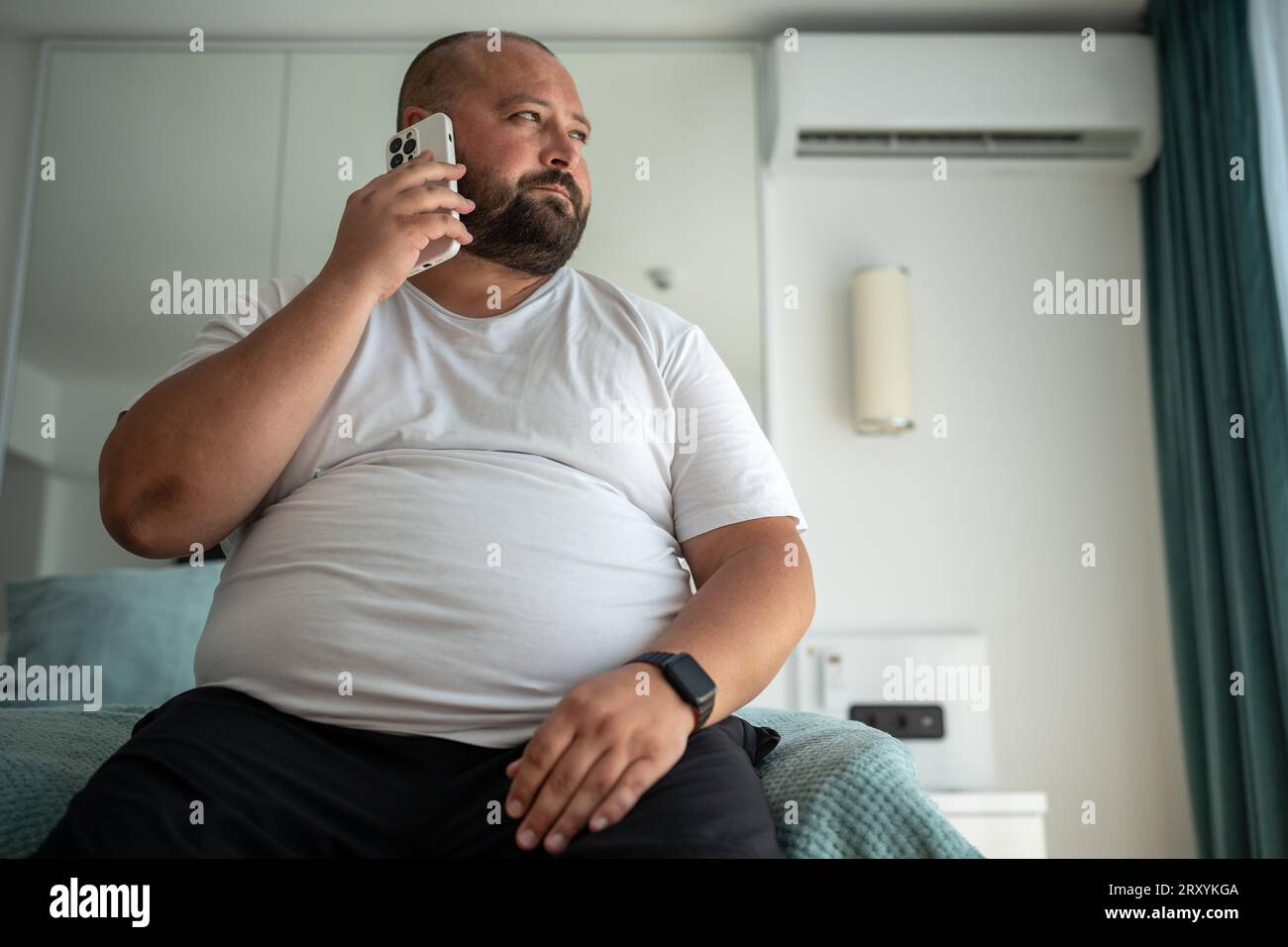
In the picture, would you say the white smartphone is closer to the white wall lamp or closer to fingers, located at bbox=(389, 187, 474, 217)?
fingers, located at bbox=(389, 187, 474, 217)

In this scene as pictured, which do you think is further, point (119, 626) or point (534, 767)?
point (119, 626)

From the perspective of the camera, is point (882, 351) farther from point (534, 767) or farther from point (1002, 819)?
point (534, 767)

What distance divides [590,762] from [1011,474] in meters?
1.89

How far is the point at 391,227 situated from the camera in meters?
0.89

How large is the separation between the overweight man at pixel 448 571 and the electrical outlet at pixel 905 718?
1.35m

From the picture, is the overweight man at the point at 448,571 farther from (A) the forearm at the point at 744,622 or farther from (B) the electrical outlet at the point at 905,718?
(B) the electrical outlet at the point at 905,718

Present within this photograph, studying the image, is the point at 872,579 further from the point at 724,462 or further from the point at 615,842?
the point at 615,842

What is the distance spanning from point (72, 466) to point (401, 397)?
1584 mm

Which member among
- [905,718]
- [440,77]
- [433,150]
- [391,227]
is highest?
[440,77]

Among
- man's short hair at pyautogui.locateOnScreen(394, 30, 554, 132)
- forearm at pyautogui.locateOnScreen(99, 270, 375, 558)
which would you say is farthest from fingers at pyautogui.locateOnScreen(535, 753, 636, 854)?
man's short hair at pyautogui.locateOnScreen(394, 30, 554, 132)

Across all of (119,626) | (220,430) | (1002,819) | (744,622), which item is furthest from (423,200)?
(1002,819)

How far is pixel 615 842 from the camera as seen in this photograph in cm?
64

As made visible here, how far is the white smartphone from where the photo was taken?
95 cm

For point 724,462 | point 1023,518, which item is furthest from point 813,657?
point 724,462
